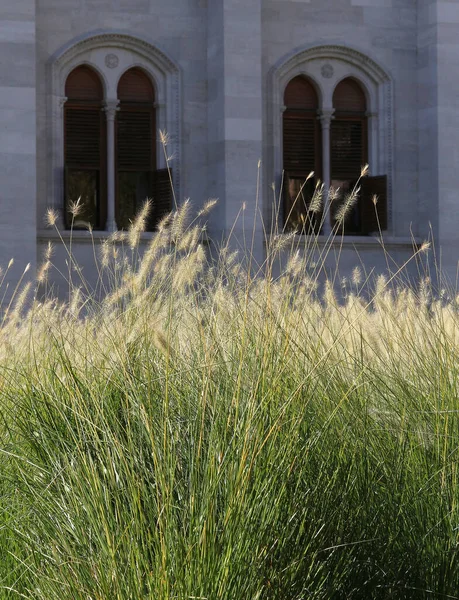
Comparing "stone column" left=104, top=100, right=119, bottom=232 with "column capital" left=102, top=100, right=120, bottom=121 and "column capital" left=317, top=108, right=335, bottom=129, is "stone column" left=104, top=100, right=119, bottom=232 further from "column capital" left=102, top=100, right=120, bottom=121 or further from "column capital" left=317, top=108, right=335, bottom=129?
"column capital" left=317, top=108, right=335, bottom=129

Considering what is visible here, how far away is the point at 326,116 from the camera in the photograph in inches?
817

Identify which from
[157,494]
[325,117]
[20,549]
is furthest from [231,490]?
[325,117]

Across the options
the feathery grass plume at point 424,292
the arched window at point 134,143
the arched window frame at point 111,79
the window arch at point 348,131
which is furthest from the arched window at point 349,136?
the feathery grass plume at point 424,292

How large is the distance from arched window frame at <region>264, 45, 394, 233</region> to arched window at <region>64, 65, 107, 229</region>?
3.12 metres

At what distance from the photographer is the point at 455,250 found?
65.8ft

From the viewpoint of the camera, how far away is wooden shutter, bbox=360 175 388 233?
67.2 feet

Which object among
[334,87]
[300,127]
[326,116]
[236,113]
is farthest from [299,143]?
[236,113]

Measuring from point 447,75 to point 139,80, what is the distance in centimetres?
569

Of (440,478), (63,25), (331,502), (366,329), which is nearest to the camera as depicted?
(331,502)

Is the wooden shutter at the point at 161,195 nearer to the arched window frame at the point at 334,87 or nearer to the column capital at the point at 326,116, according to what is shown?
the arched window frame at the point at 334,87

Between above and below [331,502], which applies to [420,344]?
above

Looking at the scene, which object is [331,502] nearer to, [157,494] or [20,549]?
[157,494]

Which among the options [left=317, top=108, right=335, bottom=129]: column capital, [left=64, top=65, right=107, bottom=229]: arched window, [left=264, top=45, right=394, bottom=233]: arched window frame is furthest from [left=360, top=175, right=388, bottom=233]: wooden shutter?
[left=64, top=65, right=107, bottom=229]: arched window

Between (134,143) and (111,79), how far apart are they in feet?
3.98
